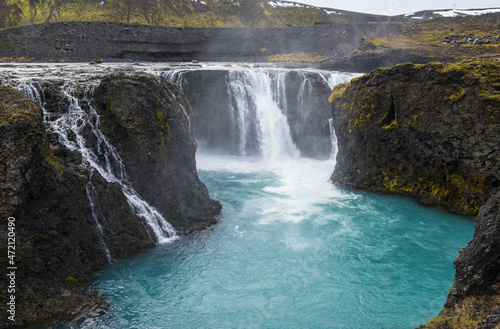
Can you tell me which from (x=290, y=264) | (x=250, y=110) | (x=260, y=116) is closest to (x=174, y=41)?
(x=250, y=110)

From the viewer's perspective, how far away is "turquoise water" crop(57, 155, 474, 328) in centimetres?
816

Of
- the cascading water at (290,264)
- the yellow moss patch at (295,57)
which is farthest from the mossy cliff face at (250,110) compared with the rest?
the yellow moss patch at (295,57)

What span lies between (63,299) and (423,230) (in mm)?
11835

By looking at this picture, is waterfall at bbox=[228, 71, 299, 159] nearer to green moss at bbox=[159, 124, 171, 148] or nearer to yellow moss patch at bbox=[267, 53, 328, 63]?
green moss at bbox=[159, 124, 171, 148]

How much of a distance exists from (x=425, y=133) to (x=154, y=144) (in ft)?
35.4

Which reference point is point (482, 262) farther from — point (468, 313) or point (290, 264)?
point (290, 264)

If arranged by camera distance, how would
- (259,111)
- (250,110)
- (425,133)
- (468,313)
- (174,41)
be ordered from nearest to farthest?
(468,313) < (425,133) < (250,110) < (259,111) < (174,41)

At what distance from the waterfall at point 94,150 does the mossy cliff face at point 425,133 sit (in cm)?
988

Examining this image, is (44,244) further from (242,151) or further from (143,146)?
(242,151)

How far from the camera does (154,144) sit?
11539 millimetres

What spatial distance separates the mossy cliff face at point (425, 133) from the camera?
501 inches

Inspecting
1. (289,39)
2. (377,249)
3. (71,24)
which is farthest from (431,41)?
(71,24)

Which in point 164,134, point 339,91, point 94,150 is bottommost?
point 94,150

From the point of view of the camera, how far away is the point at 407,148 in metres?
15.2
